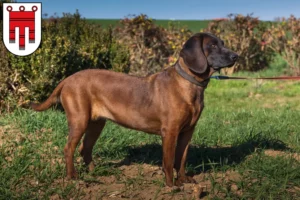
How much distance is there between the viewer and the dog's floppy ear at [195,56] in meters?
4.54

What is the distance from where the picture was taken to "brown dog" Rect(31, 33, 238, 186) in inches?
182

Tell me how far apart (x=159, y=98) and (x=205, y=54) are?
0.63m

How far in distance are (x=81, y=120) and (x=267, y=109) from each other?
18.5 feet

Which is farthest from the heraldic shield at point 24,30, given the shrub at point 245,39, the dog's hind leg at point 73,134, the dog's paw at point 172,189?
the shrub at point 245,39

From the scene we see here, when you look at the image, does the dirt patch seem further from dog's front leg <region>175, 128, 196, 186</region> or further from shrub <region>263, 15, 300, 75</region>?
shrub <region>263, 15, 300, 75</region>

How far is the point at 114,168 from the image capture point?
533cm

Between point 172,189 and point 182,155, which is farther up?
point 182,155

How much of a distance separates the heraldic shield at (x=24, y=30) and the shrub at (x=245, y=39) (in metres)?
A: 7.84

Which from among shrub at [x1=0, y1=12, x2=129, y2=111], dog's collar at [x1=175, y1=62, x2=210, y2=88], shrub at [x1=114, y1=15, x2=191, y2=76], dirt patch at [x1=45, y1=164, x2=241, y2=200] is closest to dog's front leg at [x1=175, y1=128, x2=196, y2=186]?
dirt patch at [x1=45, y1=164, x2=241, y2=200]

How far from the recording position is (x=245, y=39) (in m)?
15.2

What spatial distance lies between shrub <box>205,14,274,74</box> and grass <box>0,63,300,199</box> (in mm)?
6970

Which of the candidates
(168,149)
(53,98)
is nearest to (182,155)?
(168,149)

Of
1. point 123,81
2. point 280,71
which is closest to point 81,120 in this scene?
point 123,81

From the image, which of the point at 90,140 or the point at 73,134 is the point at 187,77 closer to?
the point at 73,134
